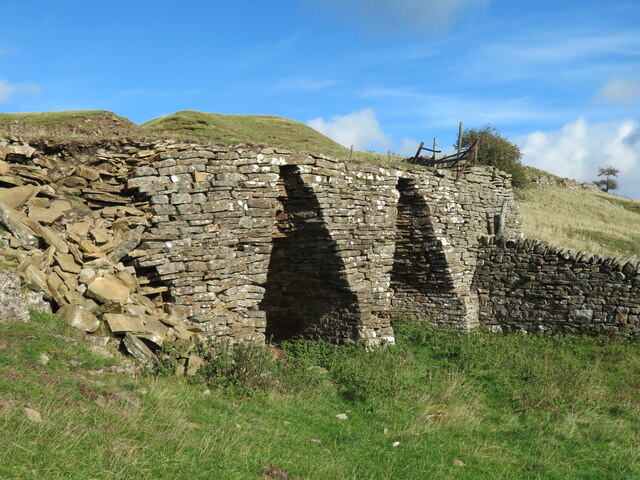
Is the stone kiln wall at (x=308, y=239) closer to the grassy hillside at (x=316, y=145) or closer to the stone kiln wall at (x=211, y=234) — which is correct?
the stone kiln wall at (x=211, y=234)

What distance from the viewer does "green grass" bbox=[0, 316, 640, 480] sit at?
476 cm

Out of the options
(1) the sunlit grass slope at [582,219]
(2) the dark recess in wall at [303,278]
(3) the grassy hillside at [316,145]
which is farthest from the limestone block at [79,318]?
(1) the sunlit grass slope at [582,219]

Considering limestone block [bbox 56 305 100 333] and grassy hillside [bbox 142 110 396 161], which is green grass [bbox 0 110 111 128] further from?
limestone block [bbox 56 305 100 333]

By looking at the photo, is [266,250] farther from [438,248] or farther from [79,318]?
[438,248]

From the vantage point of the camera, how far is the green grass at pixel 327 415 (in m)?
4.76

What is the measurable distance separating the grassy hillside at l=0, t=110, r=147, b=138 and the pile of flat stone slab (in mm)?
6968

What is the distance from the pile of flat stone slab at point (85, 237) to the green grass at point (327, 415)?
24.8 inches


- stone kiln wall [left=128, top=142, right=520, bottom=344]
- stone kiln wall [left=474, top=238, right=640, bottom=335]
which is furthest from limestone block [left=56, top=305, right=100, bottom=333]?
stone kiln wall [left=474, top=238, right=640, bottom=335]

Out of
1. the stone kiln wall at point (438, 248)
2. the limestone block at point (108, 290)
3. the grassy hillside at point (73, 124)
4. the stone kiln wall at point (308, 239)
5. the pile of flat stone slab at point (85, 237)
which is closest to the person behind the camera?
the pile of flat stone slab at point (85, 237)

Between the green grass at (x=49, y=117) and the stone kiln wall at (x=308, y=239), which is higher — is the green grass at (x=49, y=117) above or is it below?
above

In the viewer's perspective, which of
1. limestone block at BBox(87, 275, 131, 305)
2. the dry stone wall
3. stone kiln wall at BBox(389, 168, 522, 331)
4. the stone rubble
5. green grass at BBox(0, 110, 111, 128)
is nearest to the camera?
limestone block at BBox(87, 275, 131, 305)

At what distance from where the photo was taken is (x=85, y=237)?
8.40m

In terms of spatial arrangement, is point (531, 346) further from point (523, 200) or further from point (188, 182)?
point (523, 200)

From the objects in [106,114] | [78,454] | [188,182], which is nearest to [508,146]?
[106,114]
